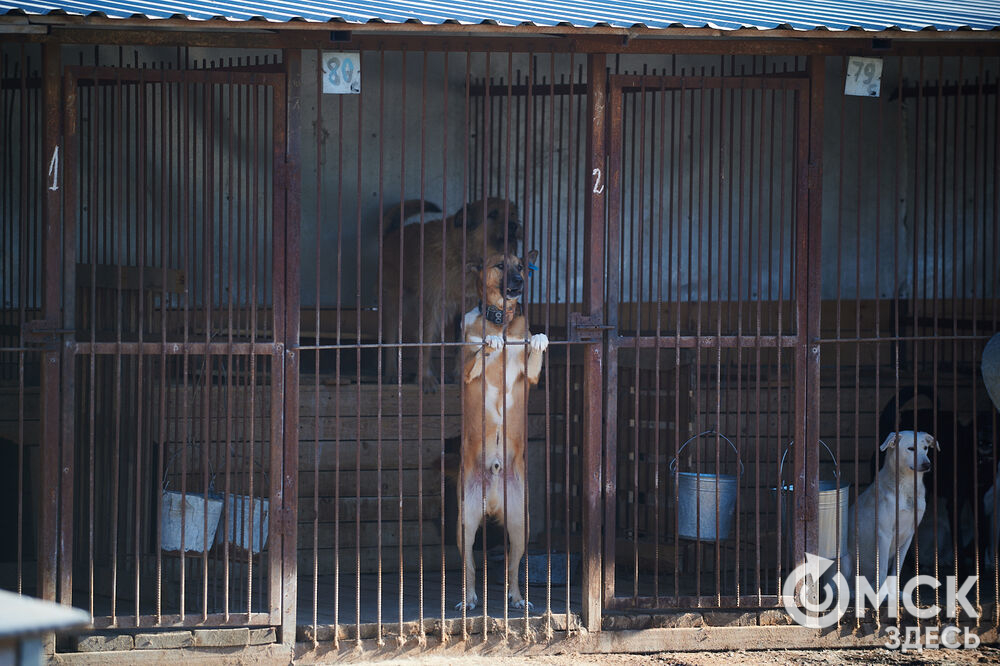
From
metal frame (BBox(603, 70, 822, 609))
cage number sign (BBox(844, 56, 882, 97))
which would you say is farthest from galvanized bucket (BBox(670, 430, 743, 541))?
cage number sign (BBox(844, 56, 882, 97))

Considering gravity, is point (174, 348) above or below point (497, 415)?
above

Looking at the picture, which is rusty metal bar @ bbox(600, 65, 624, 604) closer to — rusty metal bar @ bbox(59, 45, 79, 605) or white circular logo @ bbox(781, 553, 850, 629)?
white circular logo @ bbox(781, 553, 850, 629)

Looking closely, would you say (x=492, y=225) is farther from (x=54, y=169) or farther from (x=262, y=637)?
(x=262, y=637)

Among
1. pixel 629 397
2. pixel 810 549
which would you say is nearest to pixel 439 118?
pixel 629 397

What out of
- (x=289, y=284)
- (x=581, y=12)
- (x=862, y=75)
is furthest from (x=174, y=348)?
(x=862, y=75)

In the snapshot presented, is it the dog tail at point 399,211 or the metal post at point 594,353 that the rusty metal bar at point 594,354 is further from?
the dog tail at point 399,211

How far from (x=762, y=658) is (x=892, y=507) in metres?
1.20

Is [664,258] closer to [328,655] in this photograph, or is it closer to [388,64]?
[388,64]

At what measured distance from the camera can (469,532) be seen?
5625 mm

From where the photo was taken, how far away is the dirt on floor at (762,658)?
5234mm

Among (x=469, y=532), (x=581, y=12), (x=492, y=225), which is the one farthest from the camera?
(x=492, y=225)

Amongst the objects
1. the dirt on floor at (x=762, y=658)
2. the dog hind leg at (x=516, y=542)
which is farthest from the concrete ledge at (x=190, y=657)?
the dog hind leg at (x=516, y=542)

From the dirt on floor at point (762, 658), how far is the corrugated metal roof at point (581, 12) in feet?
9.78

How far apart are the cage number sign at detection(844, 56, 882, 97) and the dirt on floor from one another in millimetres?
2772
